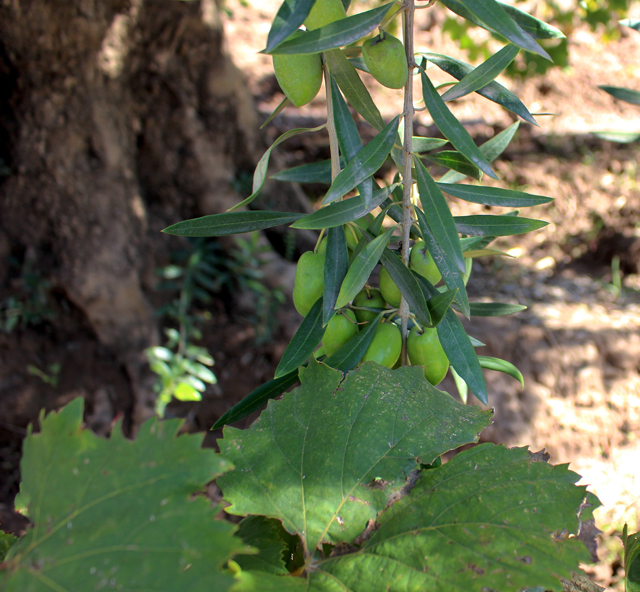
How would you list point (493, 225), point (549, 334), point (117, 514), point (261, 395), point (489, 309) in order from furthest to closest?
point (549, 334) → point (489, 309) → point (261, 395) → point (493, 225) → point (117, 514)

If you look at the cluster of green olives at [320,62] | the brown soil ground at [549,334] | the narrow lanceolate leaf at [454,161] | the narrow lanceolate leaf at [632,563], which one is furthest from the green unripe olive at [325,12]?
the brown soil ground at [549,334]

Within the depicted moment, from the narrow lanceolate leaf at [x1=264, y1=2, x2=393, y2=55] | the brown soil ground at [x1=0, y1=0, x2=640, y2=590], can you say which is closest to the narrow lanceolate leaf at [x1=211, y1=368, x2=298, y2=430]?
the narrow lanceolate leaf at [x1=264, y1=2, x2=393, y2=55]

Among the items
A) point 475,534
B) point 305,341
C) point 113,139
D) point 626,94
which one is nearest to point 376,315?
point 305,341

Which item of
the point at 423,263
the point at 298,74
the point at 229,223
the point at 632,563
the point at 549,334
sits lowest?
the point at 549,334

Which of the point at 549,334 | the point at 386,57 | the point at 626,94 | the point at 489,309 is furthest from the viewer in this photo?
the point at 549,334

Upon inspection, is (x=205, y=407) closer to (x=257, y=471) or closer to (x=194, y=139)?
(x=194, y=139)

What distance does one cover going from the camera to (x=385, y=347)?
0.80 metres

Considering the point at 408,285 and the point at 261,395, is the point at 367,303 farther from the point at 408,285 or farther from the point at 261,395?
the point at 261,395

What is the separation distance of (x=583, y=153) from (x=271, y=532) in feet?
13.2

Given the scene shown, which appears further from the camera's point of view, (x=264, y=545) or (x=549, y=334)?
(x=549, y=334)

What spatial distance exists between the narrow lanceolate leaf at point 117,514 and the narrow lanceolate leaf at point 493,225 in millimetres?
574

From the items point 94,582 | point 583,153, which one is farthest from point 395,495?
point 583,153

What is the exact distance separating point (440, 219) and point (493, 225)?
0.17 m

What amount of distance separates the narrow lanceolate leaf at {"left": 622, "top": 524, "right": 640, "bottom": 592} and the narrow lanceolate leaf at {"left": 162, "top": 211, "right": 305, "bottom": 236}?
73 cm
